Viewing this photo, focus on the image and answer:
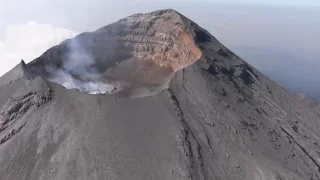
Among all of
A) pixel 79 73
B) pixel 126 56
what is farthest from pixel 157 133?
pixel 126 56

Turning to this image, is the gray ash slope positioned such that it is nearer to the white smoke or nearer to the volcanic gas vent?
the volcanic gas vent

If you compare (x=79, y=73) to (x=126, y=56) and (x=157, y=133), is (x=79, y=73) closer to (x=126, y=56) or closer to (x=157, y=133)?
(x=126, y=56)

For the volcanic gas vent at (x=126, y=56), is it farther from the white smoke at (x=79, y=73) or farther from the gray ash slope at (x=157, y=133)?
the gray ash slope at (x=157, y=133)

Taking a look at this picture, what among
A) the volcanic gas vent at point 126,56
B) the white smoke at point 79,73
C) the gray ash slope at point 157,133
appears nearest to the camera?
the gray ash slope at point 157,133

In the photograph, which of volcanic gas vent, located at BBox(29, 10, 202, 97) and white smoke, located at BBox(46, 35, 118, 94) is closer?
white smoke, located at BBox(46, 35, 118, 94)

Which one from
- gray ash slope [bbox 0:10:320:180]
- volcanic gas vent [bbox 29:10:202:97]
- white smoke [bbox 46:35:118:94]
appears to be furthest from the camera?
volcanic gas vent [bbox 29:10:202:97]

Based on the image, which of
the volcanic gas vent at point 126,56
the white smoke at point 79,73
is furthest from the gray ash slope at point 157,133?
the white smoke at point 79,73

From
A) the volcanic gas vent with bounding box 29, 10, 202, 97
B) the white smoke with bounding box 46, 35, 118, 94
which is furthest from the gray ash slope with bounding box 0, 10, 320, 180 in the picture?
the white smoke with bounding box 46, 35, 118, 94
